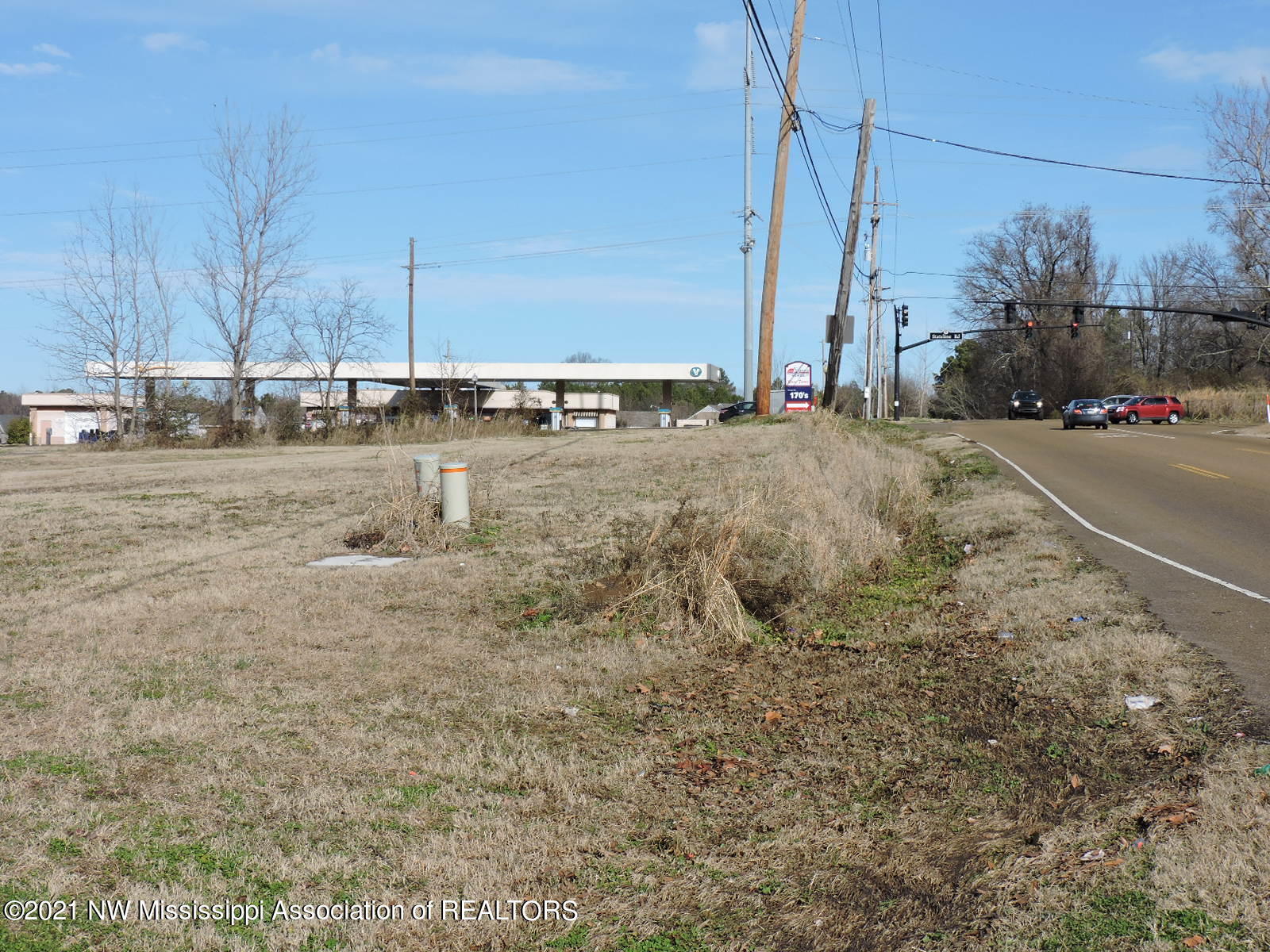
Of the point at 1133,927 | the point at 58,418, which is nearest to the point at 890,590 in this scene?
the point at 1133,927

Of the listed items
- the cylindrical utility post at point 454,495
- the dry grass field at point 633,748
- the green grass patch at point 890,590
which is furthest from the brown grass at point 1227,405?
the cylindrical utility post at point 454,495

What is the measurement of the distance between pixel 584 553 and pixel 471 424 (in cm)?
2850

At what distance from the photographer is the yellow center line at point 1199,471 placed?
66.8 ft

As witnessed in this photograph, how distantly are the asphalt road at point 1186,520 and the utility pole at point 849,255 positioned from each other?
17.7 ft

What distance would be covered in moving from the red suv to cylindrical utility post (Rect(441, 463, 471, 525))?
48.8m

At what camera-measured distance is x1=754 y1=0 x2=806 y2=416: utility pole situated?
26.4 meters

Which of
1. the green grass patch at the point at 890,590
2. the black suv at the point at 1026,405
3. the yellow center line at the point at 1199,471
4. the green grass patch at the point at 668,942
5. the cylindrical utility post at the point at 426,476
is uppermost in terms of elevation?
the black suv at the point at 1026,405

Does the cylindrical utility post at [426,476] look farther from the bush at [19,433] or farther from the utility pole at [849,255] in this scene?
the bush at [19,433]

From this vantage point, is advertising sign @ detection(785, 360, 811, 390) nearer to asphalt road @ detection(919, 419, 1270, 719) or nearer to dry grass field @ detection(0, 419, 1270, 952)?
asphalt road @ detection(919, 419, 1270, 719)

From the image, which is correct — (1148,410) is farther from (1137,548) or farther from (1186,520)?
(1137,548)

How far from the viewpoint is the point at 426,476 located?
46.1 feet

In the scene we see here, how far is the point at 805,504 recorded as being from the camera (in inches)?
494

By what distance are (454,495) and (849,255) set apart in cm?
1869

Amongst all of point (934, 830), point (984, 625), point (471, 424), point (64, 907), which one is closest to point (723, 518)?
point (984, 625)
